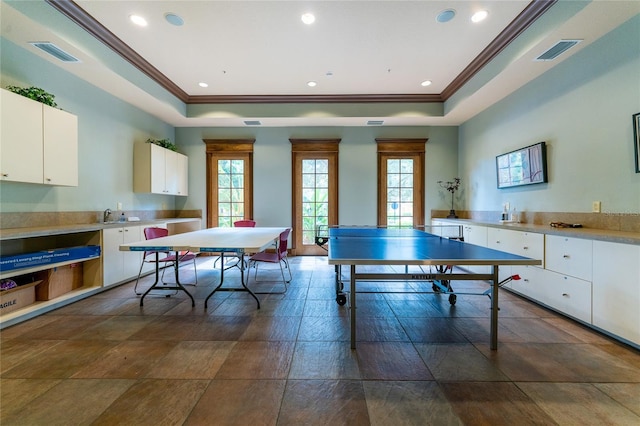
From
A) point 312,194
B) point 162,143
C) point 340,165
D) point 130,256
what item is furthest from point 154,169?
point 340,165

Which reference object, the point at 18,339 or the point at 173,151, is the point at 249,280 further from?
the point at 173,151

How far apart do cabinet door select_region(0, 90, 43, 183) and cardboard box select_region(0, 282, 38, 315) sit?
1117 millimetres

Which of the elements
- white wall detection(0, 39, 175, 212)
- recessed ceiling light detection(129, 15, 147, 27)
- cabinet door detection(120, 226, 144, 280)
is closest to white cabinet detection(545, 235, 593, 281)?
recessed ceiling light detection(129, 15, 147, 27)

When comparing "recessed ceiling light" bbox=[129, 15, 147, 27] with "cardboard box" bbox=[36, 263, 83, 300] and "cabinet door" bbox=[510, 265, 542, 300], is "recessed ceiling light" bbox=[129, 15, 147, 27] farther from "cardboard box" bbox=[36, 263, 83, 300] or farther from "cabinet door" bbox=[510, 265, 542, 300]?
"cabinet door" bbox=[510, 265, 542, 300]

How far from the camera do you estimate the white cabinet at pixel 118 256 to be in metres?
3.57

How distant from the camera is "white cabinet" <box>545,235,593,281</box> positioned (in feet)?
8.38

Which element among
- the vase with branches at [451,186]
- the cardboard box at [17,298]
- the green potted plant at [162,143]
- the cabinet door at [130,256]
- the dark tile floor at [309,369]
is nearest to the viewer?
the dark tile floor at [309,369]

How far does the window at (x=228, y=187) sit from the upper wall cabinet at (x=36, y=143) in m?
2.99

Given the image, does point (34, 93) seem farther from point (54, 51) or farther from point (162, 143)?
point (162, 143)

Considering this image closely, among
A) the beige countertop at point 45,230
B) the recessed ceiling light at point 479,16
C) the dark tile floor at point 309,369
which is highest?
the recessed ceiling light at point 479,16

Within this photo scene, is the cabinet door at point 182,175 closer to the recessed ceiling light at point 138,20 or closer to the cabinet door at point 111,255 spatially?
the cabinet door at point 111,255

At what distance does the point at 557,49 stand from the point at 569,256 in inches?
92.6

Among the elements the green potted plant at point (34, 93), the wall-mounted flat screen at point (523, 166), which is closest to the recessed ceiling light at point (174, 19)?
the green potted plant at point (34, 93)

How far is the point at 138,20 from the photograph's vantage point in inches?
125
